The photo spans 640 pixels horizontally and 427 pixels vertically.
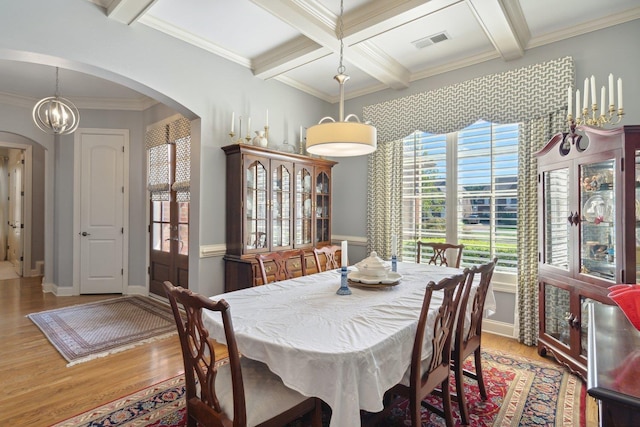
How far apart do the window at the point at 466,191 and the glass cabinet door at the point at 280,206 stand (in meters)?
1.44

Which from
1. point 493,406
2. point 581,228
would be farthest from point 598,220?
point 493,406

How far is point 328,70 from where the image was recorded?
3.98 metres

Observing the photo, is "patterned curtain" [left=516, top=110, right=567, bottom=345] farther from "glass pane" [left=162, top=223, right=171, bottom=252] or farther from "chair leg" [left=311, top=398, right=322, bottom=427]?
"glass pane" [left=162, top=223, right=171, bottom=252]

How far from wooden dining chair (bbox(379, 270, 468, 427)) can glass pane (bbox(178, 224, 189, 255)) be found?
3.37m

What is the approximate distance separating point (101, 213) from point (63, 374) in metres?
3.01

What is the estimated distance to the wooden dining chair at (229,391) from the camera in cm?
128

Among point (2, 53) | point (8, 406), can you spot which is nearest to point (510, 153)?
point (2, 53)

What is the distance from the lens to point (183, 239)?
172 inches

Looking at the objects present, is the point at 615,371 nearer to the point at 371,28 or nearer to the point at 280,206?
the point at 371,28

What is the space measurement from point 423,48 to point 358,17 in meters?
0.95

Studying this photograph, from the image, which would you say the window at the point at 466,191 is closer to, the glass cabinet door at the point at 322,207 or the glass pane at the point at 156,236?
the glass cabinet door at the point at 322,207


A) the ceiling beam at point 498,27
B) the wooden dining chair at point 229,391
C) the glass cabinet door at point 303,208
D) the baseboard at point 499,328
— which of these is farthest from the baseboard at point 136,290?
the ceiling beam at point 498,27

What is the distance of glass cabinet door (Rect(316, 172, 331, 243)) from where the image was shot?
172 inches

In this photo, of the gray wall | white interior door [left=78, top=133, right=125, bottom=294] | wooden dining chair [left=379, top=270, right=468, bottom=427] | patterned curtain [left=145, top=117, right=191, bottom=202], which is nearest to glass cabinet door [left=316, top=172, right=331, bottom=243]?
the gray wall
